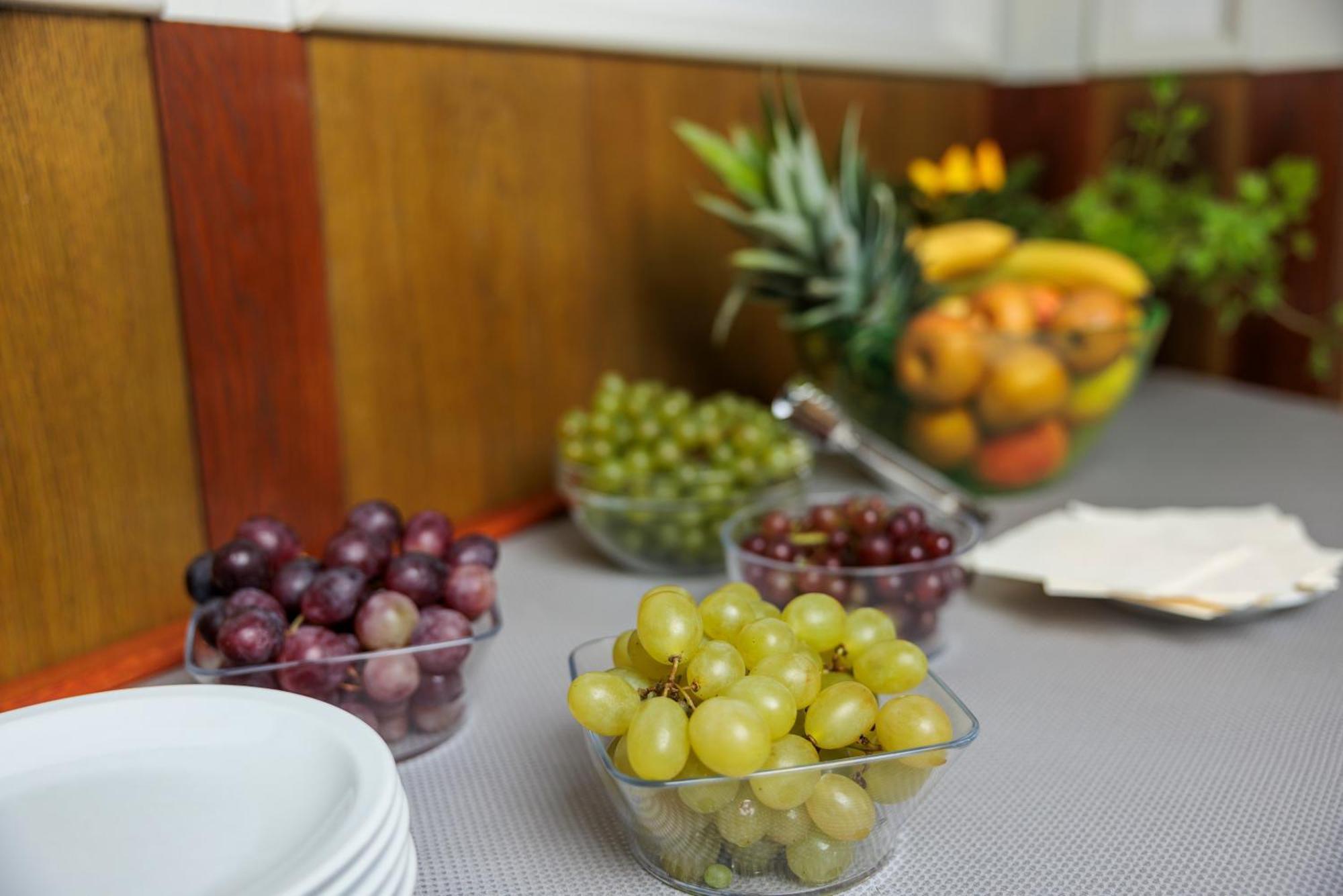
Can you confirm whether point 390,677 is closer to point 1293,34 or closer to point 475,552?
point 475,552

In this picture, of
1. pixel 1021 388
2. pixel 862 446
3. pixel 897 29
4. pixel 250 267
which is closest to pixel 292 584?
pixel 250 267

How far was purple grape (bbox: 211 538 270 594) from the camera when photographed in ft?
2.17

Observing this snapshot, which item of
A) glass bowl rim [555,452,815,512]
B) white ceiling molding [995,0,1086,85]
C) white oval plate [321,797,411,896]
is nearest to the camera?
white oval plate [321,797,411,896]

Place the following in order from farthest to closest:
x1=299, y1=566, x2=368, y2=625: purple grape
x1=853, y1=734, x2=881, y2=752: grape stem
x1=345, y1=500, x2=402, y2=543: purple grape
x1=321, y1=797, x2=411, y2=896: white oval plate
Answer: x1=345, y1=500, x2=402, y2=543: purple grape → x1=299, y1=566, x2=368, y2=625: purple grape → x1=853, y1=734, x2=881, y2=752: grape stem → x1=321, y1=797, x2=411, y2=896: white oval plate

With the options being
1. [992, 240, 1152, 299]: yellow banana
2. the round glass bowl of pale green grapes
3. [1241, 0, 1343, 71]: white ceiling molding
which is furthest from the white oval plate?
[1241, 0, 1343, 71]: white ceiling molding

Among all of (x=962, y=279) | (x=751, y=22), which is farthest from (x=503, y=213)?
(x=962, y=279)

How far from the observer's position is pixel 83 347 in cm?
72

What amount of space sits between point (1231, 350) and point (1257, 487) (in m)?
0.50

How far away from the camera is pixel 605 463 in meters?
0.92

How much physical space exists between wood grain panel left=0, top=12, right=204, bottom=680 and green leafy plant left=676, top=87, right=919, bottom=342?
1.66ft

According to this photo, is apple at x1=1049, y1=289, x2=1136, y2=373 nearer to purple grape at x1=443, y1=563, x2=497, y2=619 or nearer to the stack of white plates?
purple grape at x1=443, y1=563, x2=497, y2=619

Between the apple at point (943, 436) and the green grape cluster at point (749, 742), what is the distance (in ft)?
1.82

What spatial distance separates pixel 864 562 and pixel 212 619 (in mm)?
412

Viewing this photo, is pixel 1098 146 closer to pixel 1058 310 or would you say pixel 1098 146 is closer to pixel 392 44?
pixel 1058 310
